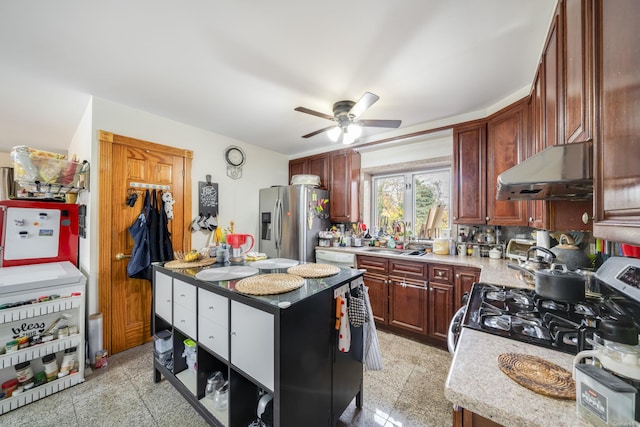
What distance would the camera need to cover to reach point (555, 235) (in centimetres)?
201

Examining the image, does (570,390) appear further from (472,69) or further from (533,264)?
(472,69)

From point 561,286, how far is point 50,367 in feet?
11.2

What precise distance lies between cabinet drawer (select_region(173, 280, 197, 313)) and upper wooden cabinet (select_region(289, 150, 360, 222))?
→ 7.81 feet

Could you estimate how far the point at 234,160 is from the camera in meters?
3.43

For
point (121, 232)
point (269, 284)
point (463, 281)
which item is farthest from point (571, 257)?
point (121, 232)

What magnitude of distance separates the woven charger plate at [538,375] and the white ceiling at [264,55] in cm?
168

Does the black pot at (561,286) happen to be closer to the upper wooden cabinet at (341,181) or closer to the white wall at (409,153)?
the white wall at (409,153)

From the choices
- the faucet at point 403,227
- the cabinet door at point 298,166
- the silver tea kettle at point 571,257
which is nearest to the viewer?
the silver tea kettle at point 571,257

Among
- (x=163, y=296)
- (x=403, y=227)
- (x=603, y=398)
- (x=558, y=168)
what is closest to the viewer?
(x=603, y=398)

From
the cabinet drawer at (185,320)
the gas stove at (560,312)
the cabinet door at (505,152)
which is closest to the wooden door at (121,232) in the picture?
the cabinet drawer at (185,320)

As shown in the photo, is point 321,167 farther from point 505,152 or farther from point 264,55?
point 505,152

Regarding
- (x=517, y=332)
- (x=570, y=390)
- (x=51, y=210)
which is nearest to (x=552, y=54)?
(x=517, y=332)

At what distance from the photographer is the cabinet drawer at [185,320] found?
4.99 feet

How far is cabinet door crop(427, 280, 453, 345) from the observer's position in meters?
2.35
